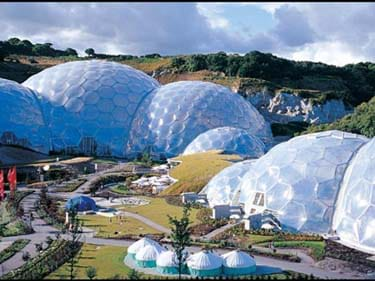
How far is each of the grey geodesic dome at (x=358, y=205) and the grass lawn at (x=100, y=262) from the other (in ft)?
33.7

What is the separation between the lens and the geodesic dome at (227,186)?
3588 centimetres

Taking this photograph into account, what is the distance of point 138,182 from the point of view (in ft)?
156

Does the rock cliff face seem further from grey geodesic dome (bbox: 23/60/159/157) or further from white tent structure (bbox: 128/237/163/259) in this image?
white tent structure (bbox: 128/237/163/259)

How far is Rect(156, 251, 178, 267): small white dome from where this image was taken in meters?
22.4

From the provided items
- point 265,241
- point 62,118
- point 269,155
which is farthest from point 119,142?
point 265,241

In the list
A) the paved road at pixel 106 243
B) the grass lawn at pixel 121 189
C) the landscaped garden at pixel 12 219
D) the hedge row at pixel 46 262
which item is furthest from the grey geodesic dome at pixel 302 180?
the grass lawn at pixel 121 189

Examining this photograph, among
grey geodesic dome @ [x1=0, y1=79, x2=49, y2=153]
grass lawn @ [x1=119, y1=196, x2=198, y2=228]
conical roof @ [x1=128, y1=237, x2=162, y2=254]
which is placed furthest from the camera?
grey geodesic dome @ [x1=0, y1=79, x2=49, y2=153]

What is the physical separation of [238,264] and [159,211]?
1466 centimetres

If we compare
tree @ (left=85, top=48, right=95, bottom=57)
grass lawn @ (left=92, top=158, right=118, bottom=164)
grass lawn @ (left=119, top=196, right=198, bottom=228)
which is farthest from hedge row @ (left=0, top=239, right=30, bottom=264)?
tree @ (left=85, top=48, right=95, bottom=57)

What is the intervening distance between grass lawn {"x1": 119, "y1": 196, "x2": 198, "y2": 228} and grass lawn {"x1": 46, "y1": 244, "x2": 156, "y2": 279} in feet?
20.5

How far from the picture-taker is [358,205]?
27.3 metres

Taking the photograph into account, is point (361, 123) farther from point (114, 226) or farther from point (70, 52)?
point (70, 52)

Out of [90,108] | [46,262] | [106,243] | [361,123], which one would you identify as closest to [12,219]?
[106,243]

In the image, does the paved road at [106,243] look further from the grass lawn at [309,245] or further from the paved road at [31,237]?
the grass lawn at [309,245]
